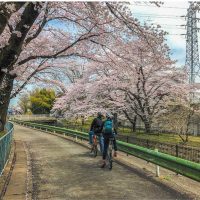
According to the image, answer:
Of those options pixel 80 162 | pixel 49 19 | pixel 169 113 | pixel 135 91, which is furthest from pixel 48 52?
pixel 169 113

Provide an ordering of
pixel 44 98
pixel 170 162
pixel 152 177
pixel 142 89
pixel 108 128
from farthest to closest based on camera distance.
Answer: pixel 44 98 < pixel 142 89 < pixel 108 128 < pixel 152 177 < pixel 170 162

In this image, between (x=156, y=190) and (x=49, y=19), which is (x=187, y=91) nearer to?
(x=49, y=19)

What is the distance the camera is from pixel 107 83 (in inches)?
1232

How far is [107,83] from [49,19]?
15380mm

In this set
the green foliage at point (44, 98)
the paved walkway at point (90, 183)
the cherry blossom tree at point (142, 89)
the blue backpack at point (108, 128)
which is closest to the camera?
the paved walkway at point (90, 183)

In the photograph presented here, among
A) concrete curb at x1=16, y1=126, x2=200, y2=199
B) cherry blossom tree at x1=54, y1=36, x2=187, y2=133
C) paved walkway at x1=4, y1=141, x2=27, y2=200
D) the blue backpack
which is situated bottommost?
paved walkway at x1=4, y1=141, x2=27, y2=200

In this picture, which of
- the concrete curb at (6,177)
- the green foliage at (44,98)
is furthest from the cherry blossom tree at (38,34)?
the green foliage at (44,98)

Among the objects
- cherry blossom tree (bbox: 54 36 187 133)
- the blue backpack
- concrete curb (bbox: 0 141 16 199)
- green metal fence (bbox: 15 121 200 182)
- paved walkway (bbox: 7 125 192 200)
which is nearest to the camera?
green metal fence (bbox: 15 121 200 182)

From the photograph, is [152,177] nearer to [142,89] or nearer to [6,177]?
[6,177]

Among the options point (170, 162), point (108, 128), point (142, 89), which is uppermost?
point (142, 89)

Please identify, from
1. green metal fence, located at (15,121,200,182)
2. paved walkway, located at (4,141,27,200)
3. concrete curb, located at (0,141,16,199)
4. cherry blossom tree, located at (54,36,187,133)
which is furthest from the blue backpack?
cherry blossom tree, located at (54,36,187,133)

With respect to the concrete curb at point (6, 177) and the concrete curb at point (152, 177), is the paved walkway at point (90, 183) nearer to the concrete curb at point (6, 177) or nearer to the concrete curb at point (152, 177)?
the concrete curb at point (152, 177)

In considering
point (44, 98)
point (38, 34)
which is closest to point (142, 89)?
point (38, 34)

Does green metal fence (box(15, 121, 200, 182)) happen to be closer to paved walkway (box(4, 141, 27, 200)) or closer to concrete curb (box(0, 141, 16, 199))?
paved walkway (box(4, 141, 27, 200))
